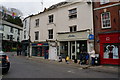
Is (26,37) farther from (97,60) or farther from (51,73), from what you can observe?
(51,73)

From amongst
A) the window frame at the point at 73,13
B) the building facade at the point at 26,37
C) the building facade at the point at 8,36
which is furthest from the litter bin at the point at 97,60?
the building facade at the point at 8,36

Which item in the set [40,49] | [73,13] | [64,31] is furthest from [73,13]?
[40,49]

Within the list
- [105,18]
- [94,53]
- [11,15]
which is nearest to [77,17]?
[105,18]

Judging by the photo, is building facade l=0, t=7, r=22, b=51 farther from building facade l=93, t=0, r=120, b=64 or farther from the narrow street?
the narrow street

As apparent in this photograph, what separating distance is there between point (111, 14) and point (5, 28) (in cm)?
3762

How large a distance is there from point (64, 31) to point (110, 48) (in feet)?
22.6

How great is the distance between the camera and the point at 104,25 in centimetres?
1371

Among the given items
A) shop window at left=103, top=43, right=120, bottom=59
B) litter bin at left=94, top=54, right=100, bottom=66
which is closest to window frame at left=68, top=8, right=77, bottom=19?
shop window at left=103, top=43, right=120, bottom=59

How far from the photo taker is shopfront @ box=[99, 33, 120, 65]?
12555 millimetres

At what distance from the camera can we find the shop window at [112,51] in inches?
496

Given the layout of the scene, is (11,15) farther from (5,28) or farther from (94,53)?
(94,53)

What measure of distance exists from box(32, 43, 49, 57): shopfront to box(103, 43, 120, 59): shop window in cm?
926

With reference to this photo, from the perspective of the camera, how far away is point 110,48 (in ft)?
42.9

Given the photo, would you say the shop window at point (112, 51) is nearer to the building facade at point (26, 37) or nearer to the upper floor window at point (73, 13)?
the upper floor window at point (73, 13)
